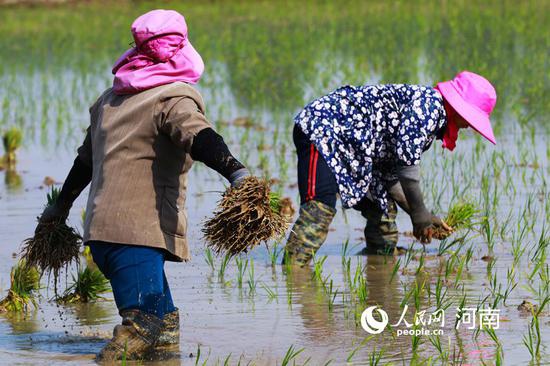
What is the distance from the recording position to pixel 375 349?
13.5 ft

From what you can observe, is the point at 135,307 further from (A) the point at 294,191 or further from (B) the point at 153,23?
(A) the point at 294,191

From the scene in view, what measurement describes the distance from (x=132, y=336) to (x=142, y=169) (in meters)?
0.56

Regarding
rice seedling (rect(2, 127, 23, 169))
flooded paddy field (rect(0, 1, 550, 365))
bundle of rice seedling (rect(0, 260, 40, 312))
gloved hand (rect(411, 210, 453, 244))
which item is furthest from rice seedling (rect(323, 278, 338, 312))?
rice seedling (rect(2, 127, 23, 169))

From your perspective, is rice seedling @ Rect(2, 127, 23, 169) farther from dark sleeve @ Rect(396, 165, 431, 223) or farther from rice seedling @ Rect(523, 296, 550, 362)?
rice seedling @ Rect(523, 296, 550, 362)

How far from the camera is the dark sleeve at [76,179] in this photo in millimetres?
4168

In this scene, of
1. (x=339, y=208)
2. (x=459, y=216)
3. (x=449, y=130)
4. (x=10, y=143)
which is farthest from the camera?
(x=10, y=143)

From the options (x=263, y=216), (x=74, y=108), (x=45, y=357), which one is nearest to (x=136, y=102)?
(x=263, y=216)

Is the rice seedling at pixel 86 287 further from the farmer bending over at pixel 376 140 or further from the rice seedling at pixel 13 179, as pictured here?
the rice seedling at pixel 13 179

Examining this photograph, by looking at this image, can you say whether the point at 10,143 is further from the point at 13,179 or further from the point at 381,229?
the point at 381,229

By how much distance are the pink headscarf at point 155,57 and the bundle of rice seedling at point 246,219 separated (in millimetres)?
468

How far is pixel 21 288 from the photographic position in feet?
15.7

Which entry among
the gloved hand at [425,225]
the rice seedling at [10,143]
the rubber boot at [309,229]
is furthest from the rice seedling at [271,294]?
the rice seedling at [10,143]

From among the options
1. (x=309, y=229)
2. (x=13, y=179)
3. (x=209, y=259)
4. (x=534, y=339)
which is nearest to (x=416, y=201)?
(x=309, y=229)

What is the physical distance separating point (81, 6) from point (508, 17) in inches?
315
